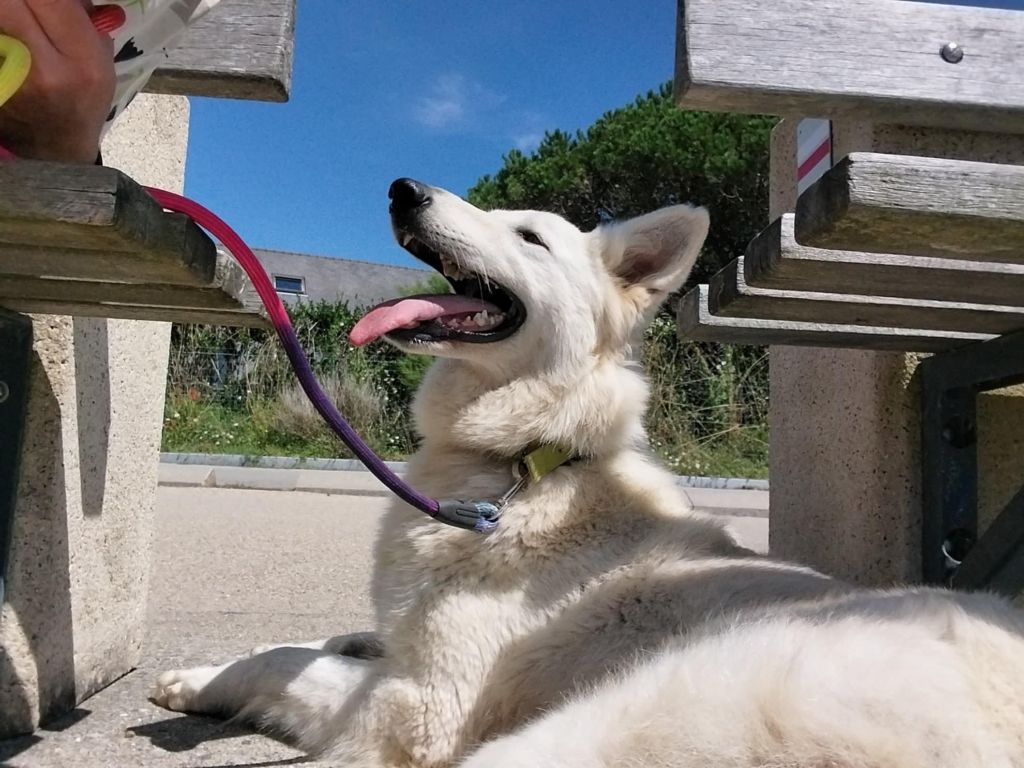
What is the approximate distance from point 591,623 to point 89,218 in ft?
4.93

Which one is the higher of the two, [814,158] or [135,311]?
[814,158]

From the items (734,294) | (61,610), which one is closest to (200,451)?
(61,610)

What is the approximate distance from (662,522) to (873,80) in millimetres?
1297

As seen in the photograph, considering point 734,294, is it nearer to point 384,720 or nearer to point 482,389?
point 482,389

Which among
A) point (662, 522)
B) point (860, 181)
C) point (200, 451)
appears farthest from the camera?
point (200, 451)

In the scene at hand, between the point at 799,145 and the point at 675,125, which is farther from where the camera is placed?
the point at 675,125

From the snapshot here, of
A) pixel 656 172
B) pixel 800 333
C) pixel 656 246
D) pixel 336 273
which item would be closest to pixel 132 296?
pixel 656 246

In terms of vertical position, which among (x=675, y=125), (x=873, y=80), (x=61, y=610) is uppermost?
(x=675, y=125)

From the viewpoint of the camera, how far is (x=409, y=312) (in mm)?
2566

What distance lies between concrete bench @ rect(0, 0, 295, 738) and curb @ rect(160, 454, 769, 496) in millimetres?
6822

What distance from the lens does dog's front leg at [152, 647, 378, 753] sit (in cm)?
228

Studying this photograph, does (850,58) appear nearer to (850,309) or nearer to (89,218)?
(850,309)

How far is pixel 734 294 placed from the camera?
7.82ft

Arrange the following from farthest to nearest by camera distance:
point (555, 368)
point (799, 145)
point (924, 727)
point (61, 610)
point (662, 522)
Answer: point (799, 145) < point (555, 368) < point (662, 522) < point (61, 610) < point (924, 727)
